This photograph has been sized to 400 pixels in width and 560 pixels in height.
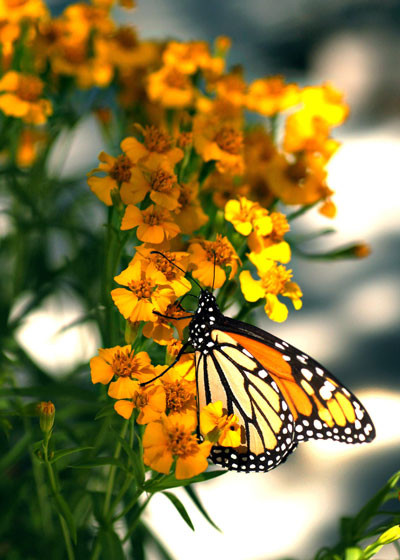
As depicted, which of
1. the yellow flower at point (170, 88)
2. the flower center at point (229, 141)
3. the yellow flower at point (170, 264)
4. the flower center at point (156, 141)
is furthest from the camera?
the yellow flower at point (170, 88)

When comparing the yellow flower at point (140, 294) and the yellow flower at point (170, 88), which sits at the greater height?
the yellow flower at point (170, 88)

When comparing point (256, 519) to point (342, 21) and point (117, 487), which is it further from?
point (342, 21)

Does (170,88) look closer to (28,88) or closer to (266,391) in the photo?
(28,88)

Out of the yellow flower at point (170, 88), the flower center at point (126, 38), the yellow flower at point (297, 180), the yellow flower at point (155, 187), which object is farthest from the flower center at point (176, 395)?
the flower center at point (126, 38)

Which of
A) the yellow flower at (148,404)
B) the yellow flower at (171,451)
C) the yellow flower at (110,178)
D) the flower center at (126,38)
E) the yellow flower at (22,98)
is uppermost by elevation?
the flower center at (126,38)

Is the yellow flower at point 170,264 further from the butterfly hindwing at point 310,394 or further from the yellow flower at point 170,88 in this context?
the yellow flower at point 170,88

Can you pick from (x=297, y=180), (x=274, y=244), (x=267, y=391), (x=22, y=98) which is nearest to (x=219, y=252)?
(x=274, y=244)
